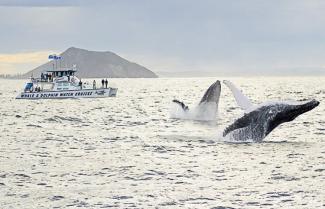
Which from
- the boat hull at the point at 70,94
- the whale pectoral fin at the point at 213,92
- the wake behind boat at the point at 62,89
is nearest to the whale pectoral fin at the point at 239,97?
the whale pectoral fin at the point at 213,92

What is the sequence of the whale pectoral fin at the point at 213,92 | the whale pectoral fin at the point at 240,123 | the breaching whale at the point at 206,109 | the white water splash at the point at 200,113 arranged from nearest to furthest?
the whale pectoral fin at the point at 240,123
the whale pectoral fin at the point at 213,92
the breaching whale at the point at 206,109
the white water splash at the point at 200,113

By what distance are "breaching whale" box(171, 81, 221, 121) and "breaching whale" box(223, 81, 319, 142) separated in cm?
1948

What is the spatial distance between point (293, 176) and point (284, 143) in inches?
414

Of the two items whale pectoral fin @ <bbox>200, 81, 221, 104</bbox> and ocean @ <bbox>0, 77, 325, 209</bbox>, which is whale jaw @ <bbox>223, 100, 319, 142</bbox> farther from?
whale pectoral fin @ <bbox>200, 81, 221, 104</bbox>

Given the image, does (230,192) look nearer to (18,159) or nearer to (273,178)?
(273,178)

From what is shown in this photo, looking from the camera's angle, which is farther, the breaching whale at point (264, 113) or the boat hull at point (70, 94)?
the boat hull at point (70, 94)

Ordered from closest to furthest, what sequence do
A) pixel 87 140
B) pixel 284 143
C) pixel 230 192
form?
pixel 230 192 → pixel 284 143 → pixel 87 140

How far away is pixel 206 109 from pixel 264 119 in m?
27.5

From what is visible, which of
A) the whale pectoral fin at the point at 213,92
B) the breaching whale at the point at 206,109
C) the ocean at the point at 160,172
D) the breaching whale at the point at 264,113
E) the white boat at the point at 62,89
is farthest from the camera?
the white boat at the point at 62,89

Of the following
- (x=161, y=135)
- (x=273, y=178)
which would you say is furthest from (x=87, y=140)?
(x=273, y=178)

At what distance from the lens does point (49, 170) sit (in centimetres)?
2166

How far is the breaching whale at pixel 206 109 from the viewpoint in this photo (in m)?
47.9

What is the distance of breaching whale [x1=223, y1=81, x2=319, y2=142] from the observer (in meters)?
24.4

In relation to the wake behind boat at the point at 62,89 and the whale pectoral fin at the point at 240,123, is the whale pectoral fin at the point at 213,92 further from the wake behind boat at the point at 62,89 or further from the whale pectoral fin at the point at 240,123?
the wake behind boat at the point at 62,89
